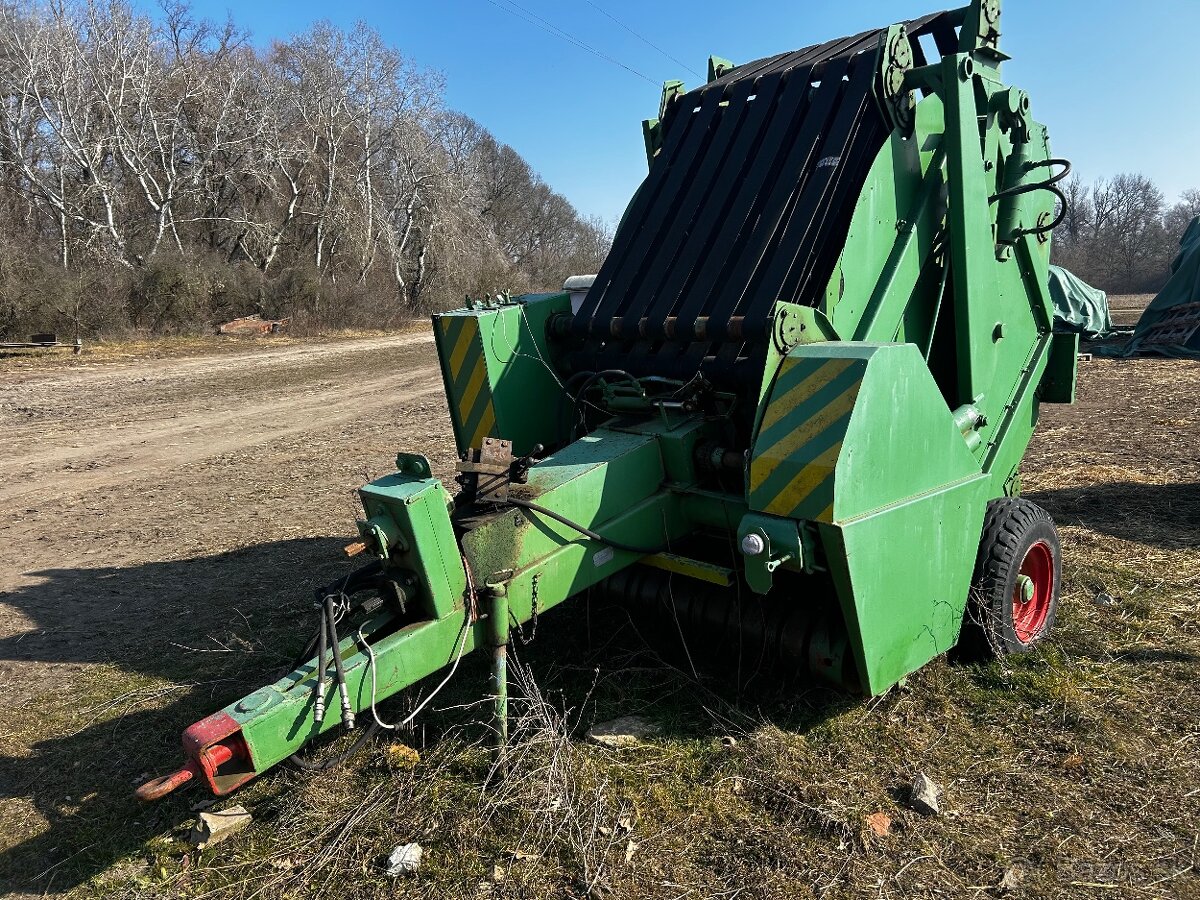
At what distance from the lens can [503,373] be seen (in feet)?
13.6

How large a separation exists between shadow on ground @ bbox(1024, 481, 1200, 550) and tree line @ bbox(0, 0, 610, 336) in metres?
21.6

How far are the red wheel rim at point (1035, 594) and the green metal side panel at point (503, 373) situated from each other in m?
2.21

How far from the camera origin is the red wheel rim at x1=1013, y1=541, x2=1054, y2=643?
3807 millimetres

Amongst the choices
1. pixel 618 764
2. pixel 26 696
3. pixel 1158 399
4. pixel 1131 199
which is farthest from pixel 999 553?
pixel 1131 199

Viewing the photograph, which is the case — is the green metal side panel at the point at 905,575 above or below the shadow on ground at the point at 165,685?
above

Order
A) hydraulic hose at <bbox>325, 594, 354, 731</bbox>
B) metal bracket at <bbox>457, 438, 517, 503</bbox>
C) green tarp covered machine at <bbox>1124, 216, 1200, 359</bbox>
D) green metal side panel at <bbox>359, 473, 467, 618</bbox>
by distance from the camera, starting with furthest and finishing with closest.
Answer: green tarp covered machine at <bbox>1124, 216, 1200, 359</bbox>, metal bracket at <bbox>457, 438, 517, 503</bbox>, green metal side panel at <bbox>359, 473, 467, 618</bbox>, hydraulic hose at <bbox>325, 594, 354, 731</bbox>

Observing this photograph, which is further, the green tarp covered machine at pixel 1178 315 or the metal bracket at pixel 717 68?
the green tarp covered machine at pixel 1178 315

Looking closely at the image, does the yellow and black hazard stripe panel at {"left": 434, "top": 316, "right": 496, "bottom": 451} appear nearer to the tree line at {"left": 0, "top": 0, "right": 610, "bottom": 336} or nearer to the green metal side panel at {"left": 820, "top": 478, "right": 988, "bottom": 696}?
the green metal side panel at {"left": 820, "top": 478, "right": 988, "bottom": 696}

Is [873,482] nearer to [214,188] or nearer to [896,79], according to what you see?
[896,79]

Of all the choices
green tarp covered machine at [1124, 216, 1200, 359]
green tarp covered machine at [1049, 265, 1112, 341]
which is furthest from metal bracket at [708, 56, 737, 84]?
green tarp covered machine at [1049, 265, 1112, 341]

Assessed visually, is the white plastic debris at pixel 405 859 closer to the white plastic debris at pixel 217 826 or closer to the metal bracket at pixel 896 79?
the white plastic debris at pixel 217 826

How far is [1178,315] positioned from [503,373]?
1571cm

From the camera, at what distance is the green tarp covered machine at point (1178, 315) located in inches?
562

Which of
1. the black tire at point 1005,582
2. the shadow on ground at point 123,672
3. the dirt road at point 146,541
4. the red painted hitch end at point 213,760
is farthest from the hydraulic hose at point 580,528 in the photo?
the dirt road at point 146,541
